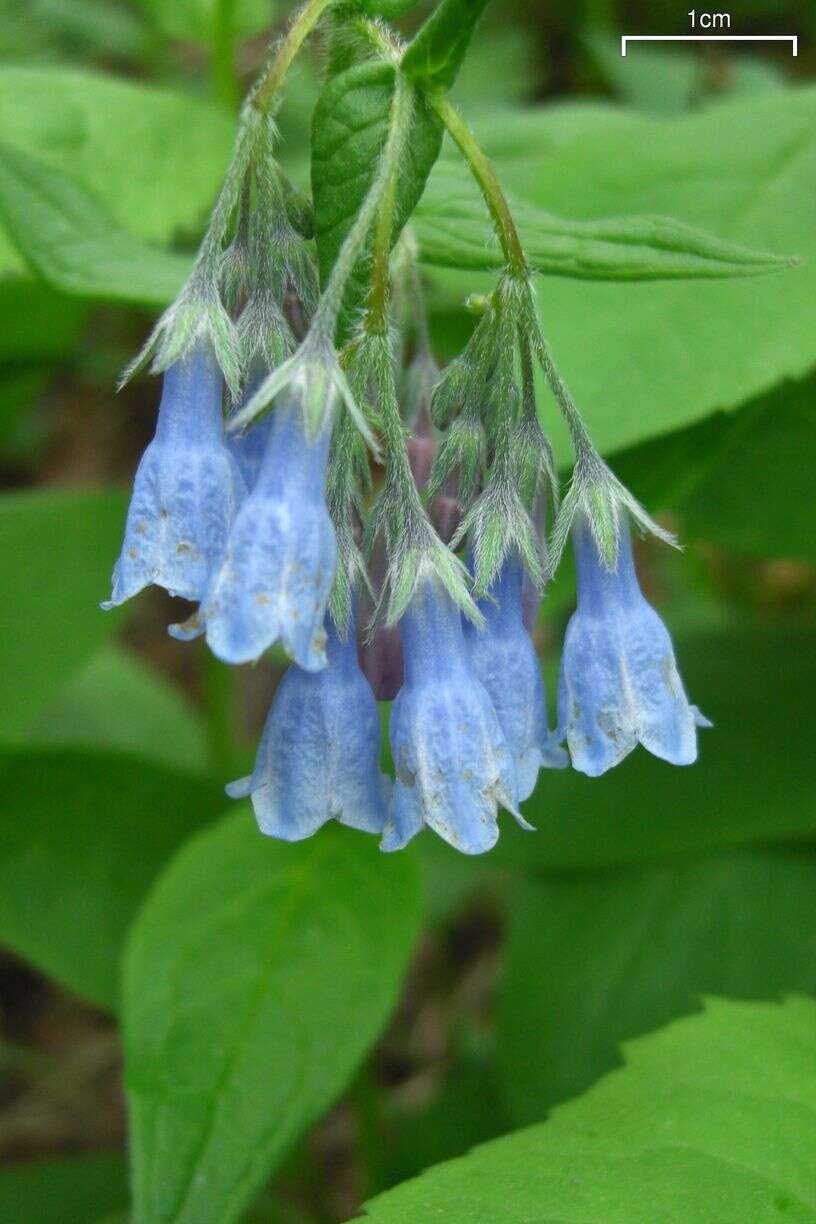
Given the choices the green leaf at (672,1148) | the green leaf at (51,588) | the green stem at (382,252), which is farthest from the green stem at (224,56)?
the green leaf at (672,1148)

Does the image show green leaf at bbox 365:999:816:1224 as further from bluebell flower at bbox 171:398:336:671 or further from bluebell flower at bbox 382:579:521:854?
bluebell flower at bbox 171:398:336:671

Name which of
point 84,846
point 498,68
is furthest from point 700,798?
point 498,68

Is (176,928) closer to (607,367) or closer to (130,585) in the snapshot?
(130,585)

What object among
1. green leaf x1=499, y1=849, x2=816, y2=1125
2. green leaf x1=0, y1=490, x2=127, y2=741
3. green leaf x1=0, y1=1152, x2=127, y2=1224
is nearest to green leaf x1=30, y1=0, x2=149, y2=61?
green leaf x1=0, y1=490, x2=127, y2=741

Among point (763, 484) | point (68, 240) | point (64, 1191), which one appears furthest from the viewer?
point (64, 1191)

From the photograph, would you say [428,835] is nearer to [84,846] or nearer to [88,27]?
Answer: [84,846]

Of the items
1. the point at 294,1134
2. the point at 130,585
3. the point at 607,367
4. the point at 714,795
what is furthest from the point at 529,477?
the point at 714,795

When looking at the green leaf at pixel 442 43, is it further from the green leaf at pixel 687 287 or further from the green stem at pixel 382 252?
the green leaf at pixel 687 287
